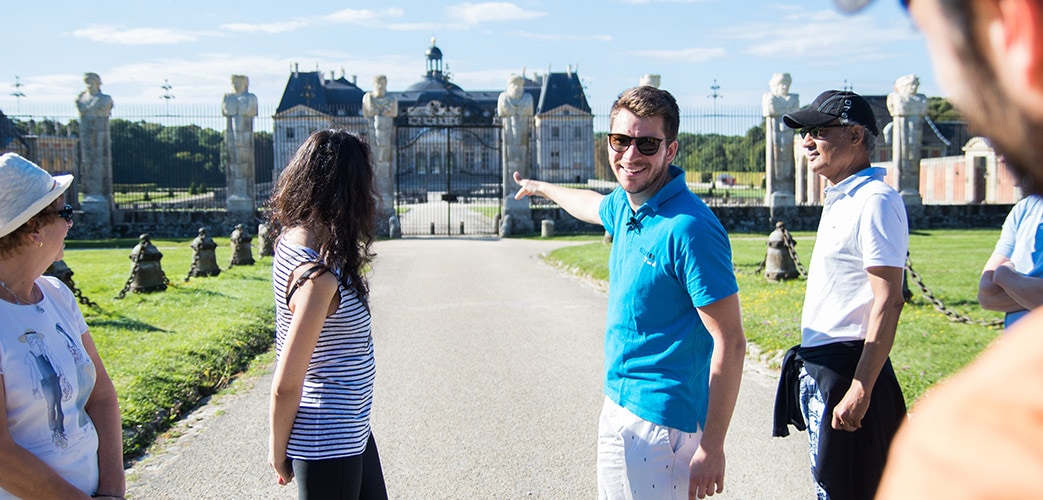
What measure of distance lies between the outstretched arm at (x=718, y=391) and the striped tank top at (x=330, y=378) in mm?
1170

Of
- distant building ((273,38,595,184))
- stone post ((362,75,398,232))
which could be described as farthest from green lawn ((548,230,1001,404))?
distant building ((273,38,595,184))

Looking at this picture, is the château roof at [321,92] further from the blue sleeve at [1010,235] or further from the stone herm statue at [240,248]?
the blue sleeve at [1010,235]

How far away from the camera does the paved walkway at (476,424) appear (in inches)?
197

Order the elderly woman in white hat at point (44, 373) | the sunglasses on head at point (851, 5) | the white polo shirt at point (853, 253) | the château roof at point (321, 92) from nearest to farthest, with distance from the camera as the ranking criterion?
Answer: the sunglasses on head at point (851, 5)
the elderly woman in white hat at point (44, 373)
the white polo shirt at point (853, 253)
the château roof at point (321, 92)

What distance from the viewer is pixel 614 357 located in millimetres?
3207

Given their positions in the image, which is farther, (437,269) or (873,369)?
(437,269)

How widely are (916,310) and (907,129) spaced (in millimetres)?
16923

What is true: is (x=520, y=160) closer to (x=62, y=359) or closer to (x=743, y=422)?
(x=743, y=422)

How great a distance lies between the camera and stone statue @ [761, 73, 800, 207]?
24.2m

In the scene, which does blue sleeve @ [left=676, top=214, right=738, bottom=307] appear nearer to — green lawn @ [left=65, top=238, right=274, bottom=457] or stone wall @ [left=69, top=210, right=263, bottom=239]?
green lawn @ [left=65, top=238, right=274, bottom=457]

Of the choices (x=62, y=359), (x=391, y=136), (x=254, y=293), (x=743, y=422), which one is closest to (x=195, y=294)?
(x=254, y=293)

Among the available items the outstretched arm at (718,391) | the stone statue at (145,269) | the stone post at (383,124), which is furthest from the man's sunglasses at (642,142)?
the stone post at (383,124)

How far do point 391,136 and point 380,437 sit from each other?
19673 millimetres

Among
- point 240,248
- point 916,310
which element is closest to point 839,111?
point 916,310
